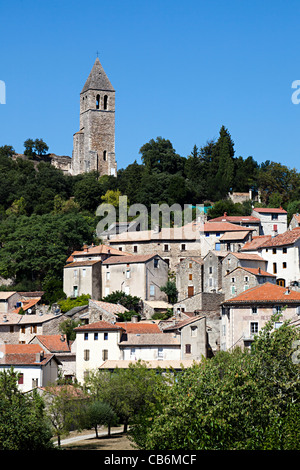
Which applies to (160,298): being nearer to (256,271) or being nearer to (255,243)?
(255,243)

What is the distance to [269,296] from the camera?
5238cm

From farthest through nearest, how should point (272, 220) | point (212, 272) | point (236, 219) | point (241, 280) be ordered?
point (272, 220), point (236, 219), point (212, 272), point (241, 280)

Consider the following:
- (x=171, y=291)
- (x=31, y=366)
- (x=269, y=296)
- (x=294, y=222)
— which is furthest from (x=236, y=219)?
(x=31, y=366)

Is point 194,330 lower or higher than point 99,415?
higher

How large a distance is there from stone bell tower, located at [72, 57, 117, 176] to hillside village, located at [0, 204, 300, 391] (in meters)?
26.0

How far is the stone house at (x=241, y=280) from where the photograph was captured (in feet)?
196

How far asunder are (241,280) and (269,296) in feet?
26.2

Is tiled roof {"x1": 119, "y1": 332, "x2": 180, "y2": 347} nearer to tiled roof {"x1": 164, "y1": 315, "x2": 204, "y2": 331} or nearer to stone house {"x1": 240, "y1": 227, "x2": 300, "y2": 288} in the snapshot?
tiled roof {"x1": 164, "y1": 315, "x2": 204, "y2": 331}

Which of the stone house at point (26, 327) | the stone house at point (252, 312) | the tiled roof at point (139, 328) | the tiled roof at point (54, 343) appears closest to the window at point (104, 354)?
the tiled roof at point (139, 328)

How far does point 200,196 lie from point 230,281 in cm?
3087

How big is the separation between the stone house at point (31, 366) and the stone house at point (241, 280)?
1404cm

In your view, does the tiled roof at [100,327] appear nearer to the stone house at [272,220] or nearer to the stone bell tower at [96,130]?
the stone house at [272,220]

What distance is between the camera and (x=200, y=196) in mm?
90625
